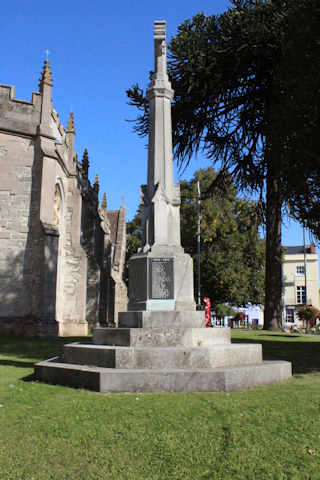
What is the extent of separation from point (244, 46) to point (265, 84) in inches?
78.8

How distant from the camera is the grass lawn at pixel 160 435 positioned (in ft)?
9.59

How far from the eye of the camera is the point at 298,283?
5309 centimetres

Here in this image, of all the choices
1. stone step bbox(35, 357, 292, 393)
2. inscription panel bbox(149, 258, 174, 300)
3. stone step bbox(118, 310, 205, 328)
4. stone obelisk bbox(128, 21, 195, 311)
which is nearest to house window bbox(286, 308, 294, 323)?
stone obelisk bbox(128, 21, 195, 311)

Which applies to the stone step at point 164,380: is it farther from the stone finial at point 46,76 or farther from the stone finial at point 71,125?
A: the stone finial at point 71,125

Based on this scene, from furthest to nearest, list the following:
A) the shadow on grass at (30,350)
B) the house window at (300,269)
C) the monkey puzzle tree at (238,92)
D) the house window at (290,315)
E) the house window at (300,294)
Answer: the house window at (300,269), the house window at (300,294), the house window at (290,315), the monkey puzzle tree at (238,92), the shadow on grass at (30,350)

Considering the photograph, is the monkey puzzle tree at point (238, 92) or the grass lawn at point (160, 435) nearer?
the grass lawn at point (160, 435)

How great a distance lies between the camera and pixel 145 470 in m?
2.94

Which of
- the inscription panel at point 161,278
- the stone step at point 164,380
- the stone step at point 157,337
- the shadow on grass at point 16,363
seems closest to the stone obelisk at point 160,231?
the inscription panel at point 161,278

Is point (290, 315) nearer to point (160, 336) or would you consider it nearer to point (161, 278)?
point (161, 278)

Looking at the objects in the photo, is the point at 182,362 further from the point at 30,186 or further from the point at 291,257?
the point at 291,257

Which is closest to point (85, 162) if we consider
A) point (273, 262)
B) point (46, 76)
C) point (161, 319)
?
point (46, 76)

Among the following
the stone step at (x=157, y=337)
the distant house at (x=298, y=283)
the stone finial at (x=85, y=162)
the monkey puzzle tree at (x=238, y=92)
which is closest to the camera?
the stone step at (x=157, y=337)

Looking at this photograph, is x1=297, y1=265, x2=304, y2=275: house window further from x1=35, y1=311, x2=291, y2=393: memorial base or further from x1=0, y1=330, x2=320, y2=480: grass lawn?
x1=0, y1=330, x2=320, y2=480: grass lawn

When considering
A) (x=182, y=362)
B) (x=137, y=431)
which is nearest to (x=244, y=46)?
(x=182, y=362)
